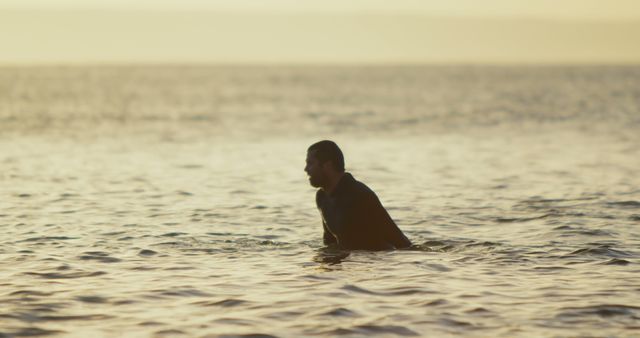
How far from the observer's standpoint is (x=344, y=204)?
13180 mm

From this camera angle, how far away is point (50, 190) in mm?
23609

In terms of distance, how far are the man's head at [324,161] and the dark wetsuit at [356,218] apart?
0.63 ft

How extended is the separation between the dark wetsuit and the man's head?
0.19 metres

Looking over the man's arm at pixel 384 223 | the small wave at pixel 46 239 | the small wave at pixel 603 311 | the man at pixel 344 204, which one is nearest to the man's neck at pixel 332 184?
the man at pixel 344 204

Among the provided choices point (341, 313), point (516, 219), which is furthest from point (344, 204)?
point (516, 219)

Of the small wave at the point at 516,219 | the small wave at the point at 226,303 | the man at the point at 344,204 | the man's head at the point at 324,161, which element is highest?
the man's head at the point at 324,161

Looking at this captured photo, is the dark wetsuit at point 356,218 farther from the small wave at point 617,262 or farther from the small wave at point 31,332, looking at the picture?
the small wave at point 31,332

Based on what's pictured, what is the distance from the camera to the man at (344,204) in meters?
13.1

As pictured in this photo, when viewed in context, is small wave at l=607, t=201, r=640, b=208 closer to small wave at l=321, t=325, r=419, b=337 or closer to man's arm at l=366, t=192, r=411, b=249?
man's arm at l=366, t=192, r=411, b=249

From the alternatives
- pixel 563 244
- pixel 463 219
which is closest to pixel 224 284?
pixel 563 244

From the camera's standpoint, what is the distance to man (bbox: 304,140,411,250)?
13078mm

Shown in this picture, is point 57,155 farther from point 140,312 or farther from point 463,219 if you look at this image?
point 140,312

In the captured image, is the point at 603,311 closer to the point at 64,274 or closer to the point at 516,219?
the point at 64,274

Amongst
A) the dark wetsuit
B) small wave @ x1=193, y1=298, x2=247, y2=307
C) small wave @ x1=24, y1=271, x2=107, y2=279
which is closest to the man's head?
the dark wetsuit
